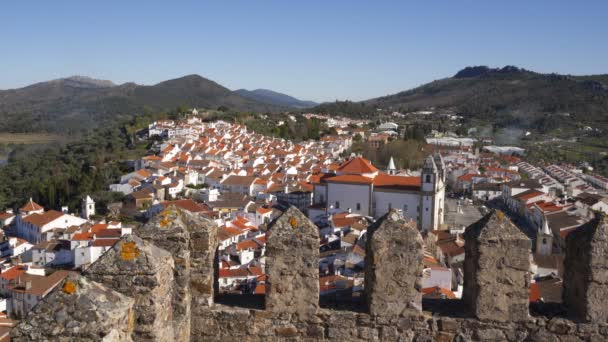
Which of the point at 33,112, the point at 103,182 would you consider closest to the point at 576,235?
the point at 103,182

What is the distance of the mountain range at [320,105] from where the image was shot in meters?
109

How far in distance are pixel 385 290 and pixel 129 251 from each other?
202 centimetres

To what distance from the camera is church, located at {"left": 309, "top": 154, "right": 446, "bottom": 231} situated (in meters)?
37.9

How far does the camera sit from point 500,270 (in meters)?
4.46

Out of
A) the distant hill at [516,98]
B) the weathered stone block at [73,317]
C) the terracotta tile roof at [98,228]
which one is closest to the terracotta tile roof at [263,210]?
the terracotta tile roof at [98,228]

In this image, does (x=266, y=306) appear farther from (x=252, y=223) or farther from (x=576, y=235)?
(x=252, y=223)

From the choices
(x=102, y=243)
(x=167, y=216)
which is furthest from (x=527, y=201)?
A: (x=167, y=216)

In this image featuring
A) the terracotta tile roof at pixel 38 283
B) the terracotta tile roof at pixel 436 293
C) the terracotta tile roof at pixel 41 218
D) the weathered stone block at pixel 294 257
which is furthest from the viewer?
the terracotta tile roof at pixel 41 218

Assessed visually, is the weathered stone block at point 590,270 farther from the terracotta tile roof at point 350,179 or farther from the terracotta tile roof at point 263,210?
the terracotta tile roof at point 350,179

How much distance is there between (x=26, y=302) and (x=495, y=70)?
18471cm

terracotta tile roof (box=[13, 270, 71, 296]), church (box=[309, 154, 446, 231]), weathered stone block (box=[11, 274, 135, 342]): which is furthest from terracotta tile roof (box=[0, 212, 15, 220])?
weathered stone block (box=[11, 274, 135, 342])

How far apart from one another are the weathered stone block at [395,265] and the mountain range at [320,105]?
104 metres

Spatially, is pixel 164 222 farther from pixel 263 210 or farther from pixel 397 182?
pixel 397 182

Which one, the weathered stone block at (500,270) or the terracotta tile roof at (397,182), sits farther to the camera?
the terracotta tile roof at (397,182)
